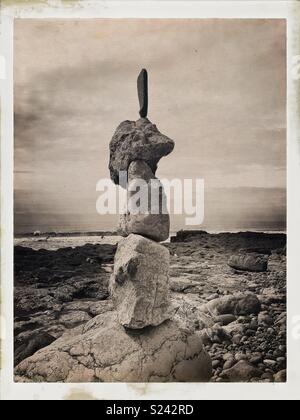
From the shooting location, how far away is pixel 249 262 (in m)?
6.00

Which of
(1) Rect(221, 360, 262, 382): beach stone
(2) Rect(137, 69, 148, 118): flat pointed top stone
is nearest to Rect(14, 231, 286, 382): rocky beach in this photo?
(1) Rect(221, 360, 262, 382): beach stone

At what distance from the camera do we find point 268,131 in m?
5.80

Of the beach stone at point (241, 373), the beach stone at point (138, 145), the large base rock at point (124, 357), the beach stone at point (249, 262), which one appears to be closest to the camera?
the large base rock at point (124, 357)

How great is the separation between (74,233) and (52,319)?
1.09 metres

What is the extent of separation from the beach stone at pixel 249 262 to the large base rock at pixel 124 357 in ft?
4.46

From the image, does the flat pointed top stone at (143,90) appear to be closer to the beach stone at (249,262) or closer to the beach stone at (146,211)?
the beach stone at (146,211)

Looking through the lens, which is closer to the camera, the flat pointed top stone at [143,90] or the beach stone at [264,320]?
the flat pointed top stone at [143,90]

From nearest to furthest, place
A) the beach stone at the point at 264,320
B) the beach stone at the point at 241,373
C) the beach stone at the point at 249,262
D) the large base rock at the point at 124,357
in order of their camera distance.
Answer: the large base rock at the point at 124,357 → the beach stone at the point at 241,373 → the beach stone at the point at 264,320 → the beach stone at the point at 249,262

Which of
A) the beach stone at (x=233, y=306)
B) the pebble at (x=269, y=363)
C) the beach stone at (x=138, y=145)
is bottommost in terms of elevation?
the pebble at (x=269, y=363)

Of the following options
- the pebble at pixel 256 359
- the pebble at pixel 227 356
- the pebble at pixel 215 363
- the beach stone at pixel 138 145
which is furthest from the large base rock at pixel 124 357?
the beach stone at pixel 138 145

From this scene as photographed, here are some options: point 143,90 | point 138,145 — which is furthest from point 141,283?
point 143,90

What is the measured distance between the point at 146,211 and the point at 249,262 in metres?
1.86

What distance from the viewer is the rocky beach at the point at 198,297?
17.8ft

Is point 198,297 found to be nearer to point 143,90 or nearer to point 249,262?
point 249,262
